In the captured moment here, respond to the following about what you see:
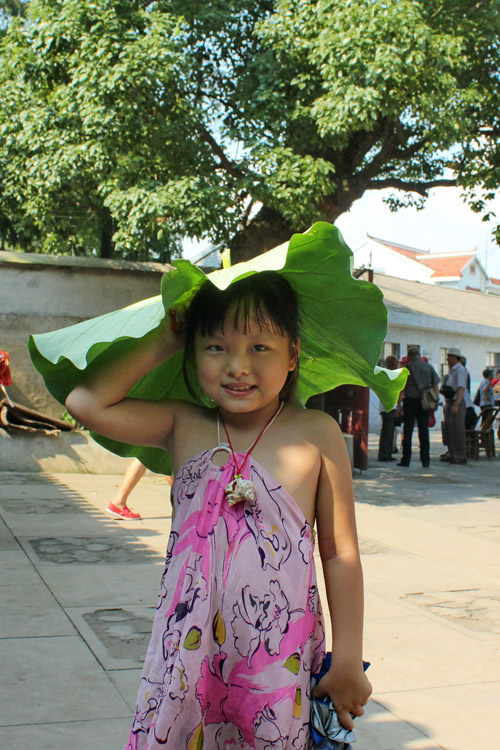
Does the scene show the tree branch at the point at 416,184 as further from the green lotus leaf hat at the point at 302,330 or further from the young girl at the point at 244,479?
the young girl at the point at 244,479

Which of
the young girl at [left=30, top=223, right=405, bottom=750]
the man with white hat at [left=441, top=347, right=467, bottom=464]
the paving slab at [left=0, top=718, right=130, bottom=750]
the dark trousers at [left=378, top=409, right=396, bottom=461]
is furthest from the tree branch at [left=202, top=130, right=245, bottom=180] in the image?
the young girl at [left=30, top=223, right=405, bottom=750]

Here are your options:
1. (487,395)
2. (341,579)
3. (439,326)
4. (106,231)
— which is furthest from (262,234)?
(439,326)

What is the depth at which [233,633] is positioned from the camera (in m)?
1.64

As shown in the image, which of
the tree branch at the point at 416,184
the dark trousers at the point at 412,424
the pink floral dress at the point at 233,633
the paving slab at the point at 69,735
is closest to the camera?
the pink floral dress at the point at 233,633

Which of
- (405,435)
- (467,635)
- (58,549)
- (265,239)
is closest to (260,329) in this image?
(467,635)

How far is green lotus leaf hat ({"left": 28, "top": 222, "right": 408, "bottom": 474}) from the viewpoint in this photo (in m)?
1.68

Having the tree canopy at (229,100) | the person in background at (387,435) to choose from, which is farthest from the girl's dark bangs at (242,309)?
the person in background at (387,435)

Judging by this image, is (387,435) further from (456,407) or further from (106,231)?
(106,231)

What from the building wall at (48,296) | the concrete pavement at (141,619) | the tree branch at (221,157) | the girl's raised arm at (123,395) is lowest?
the concrete pavement at (141,619)

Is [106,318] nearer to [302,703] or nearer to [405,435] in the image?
[302,703]

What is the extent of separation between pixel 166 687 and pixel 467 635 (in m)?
3.16

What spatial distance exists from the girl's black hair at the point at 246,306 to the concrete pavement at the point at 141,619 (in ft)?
5.95

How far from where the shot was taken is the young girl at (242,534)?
5.33 feet

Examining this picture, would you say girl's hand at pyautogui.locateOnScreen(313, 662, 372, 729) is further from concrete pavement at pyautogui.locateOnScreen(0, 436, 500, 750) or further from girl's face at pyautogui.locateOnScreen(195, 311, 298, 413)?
concrete pavement at pyautogui.locateOnScreen(0, 436, 500, 750)
